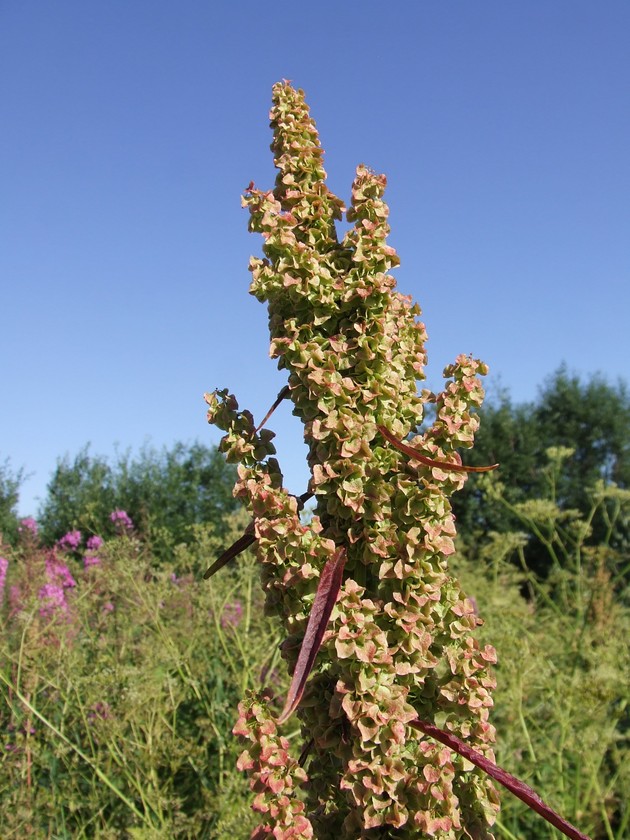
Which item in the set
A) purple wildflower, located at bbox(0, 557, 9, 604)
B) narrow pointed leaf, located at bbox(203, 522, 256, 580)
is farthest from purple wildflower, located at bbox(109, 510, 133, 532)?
narrow pointed leaf, located at bbox(203, 522, 256, 580)

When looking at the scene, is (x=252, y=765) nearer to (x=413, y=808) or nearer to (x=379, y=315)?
(x=413, y=808)

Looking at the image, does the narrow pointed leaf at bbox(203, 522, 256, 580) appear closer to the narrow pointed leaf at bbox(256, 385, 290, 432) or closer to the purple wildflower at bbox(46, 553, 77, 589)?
the narrow pointed leaf at bbox(256, 385, 290, 432)

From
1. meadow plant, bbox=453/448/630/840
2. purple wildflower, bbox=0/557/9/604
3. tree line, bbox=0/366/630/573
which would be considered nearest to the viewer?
meadow plant, bbox=453/448/630/840

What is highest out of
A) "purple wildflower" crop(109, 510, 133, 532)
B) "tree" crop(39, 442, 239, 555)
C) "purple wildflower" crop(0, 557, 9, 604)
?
"tree" crop(39, 442, 239, 555)

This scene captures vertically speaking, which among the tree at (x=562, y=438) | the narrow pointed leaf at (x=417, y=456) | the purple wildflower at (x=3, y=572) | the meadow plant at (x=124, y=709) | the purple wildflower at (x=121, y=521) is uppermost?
the tree at (x=562, y=438)

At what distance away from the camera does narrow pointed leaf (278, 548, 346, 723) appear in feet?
4.84

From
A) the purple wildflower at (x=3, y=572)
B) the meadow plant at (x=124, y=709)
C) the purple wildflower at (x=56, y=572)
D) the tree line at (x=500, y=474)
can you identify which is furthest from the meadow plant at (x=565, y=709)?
the tree line at (x=500, y=474)

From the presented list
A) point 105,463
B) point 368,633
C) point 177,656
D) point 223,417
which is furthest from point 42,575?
point 105,463

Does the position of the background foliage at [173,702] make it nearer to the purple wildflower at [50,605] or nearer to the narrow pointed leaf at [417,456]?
the purple wildflower at [50,605]

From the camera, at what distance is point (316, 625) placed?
1.55 m

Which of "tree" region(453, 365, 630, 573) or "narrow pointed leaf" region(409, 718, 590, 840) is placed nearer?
"narrow pointed leaf" region(409, 718, 590, 840)

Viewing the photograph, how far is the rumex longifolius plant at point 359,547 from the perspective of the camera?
1.60 meters

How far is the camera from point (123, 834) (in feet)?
13.4

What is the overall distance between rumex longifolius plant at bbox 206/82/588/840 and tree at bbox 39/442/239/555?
779 inches
